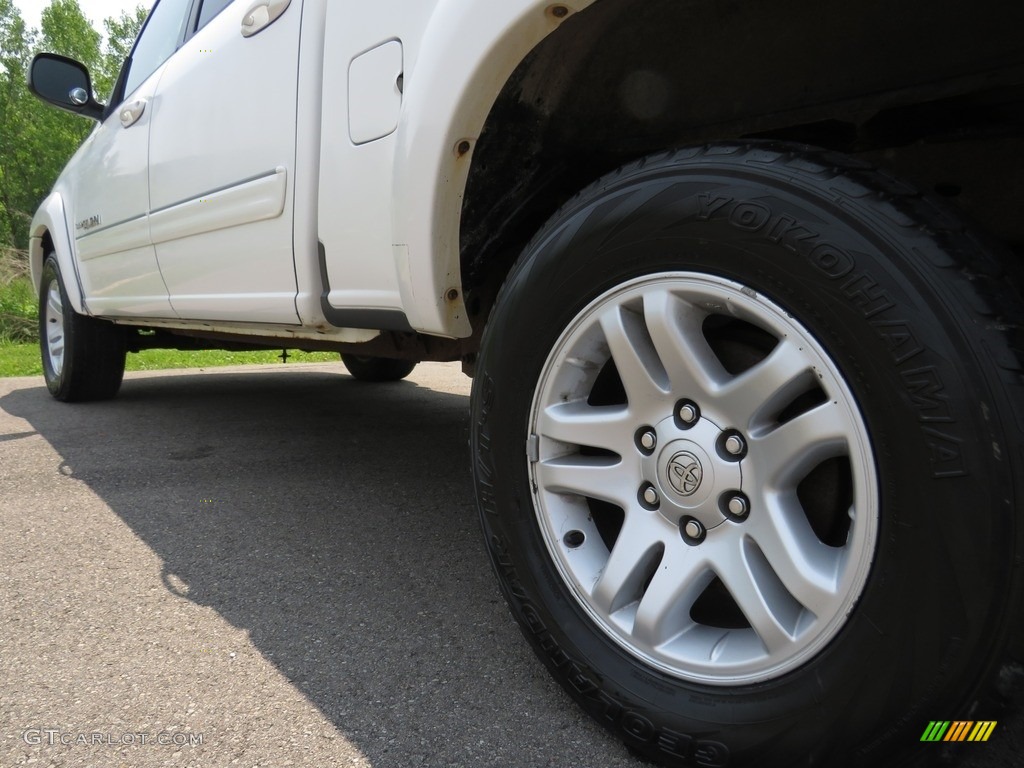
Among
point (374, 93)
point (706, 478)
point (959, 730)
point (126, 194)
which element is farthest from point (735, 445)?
point (126, 194)

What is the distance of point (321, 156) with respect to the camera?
1.71m

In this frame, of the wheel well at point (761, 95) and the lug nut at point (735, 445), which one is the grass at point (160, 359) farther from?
the lug nut at point (735, 445)

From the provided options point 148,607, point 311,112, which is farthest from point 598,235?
point 148,607

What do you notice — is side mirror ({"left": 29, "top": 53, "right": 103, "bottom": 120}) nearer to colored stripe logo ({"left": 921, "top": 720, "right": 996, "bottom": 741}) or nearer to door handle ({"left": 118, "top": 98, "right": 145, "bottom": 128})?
door handle ({"left": 118, "top": 98, "right": 145, "bottom": 128})

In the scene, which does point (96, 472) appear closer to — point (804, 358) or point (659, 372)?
point (659, 372)

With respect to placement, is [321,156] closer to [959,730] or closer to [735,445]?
[735,445]

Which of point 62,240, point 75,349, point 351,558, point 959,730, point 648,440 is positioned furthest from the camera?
point 75,349

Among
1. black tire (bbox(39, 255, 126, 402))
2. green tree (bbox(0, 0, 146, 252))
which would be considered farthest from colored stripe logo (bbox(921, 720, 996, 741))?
green tree (bbox(0, 0, 146, 252))

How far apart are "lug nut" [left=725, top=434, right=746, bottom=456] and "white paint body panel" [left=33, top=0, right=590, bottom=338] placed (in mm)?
682

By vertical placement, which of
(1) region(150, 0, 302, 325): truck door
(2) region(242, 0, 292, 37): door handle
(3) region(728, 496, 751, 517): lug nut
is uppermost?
(2) region(242, 0, 292, 37): door handle

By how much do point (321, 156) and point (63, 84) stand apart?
8.31 ft

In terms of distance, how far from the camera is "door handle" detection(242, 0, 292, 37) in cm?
184

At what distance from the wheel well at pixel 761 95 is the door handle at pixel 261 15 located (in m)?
0.84

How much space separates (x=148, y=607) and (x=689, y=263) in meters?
1.39
